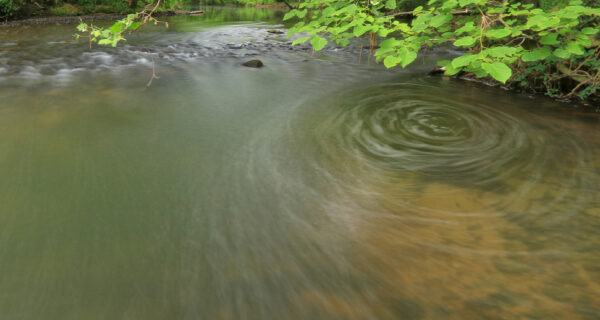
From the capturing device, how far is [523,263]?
1969 millimetres

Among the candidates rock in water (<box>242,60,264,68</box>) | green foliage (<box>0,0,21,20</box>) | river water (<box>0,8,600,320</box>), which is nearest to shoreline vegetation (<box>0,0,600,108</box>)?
river water (<box>0,8,600,320</box>)

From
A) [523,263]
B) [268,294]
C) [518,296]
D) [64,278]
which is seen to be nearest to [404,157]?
[523,263]

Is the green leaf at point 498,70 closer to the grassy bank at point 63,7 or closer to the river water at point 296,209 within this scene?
the river water at point 296,209

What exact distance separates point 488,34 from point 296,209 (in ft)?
7.66

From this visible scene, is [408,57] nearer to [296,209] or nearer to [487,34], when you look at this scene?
[487,34]

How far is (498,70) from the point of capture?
2.38 meters

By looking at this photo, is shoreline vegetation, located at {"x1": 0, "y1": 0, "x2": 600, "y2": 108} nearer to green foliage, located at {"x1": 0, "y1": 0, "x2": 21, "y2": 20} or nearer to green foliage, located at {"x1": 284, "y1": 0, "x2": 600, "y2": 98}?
green foliage, located at {"x1": 284, "y1": 0, "x2": 600, "y2": 98}

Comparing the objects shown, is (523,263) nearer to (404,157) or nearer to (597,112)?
(404,157)

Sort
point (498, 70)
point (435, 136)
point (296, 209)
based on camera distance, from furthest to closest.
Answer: point (435, 136) < point (296, 209) < point (498, 70)

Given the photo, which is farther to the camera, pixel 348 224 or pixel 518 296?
pixel 348 224

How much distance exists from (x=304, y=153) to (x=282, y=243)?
1546 mm

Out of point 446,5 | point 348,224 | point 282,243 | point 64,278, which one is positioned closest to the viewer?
point 64,278

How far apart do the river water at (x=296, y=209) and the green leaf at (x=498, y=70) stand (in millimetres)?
1029

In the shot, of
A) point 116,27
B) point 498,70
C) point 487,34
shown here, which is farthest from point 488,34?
point 116,27
